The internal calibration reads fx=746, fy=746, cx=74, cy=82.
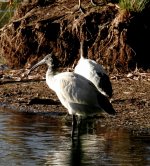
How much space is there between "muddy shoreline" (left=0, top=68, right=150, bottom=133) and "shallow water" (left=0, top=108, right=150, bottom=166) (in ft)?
1.57

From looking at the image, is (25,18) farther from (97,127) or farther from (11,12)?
(97,127)

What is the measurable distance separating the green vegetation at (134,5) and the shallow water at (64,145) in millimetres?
4906

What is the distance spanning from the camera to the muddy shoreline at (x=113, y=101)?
11.7 meters

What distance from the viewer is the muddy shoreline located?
11742 mm

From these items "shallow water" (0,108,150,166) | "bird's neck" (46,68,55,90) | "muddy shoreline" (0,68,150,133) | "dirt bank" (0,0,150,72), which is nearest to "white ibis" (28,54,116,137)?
"bird's neck" (46,68,55,90)

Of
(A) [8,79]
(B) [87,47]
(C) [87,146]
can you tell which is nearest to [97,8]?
(B) [87,47]

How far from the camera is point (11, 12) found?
768 inches

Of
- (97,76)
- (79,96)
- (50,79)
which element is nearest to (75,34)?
(97,76)

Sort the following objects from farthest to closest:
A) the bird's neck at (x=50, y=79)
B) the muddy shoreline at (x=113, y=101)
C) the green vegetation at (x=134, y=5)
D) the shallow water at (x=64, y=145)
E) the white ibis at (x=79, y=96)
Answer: the green vegetation at (x=134, y=5) < the muddy shoreline at (x=113, y=101) < the bird's neck at (x=50, y=79) < the white ibis at (x=79, y=96) < the shallow water at (x=64, y=145)

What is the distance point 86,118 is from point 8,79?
4.56 m

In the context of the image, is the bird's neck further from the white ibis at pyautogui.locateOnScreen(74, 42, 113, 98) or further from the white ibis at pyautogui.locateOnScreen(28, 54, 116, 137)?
the white ibis at pyautogui.locateOnScreen(74, 42, 113, 98)

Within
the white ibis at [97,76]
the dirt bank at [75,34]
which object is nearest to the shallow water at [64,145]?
the white ibis at [97,76]

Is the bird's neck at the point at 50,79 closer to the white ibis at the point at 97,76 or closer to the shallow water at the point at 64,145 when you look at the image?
the shallow water at the point at 64,145

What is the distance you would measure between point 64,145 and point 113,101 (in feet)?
12.4
